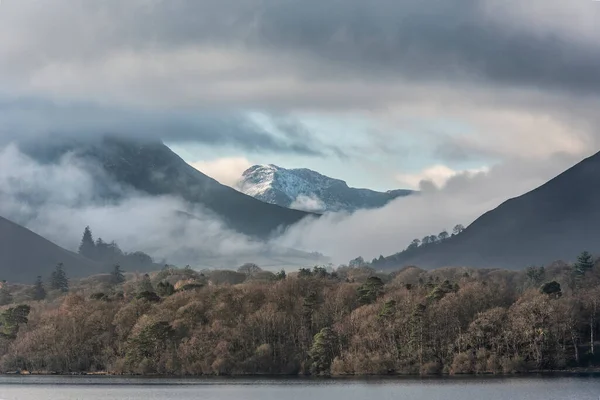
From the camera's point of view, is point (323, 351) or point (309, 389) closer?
point (309, 389)

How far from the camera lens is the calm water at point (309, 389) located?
134 metres

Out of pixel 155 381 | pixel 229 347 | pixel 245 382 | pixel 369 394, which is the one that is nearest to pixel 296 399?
pixel 369 394

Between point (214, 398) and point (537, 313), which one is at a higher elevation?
point (537, 313)

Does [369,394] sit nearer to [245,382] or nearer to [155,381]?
[245,382]

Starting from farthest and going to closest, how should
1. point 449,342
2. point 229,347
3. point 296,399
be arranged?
point 229,347 → point 449,342 → point 296,399

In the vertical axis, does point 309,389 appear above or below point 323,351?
below

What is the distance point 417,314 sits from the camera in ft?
619

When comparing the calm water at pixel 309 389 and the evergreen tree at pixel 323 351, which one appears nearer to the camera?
the calm water at pixel 309 389

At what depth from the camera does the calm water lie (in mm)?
133775

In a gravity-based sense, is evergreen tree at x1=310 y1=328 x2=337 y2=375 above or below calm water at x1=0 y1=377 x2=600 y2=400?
above

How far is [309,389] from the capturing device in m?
155

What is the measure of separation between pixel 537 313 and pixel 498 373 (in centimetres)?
1473

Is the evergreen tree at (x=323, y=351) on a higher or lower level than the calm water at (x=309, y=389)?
higher

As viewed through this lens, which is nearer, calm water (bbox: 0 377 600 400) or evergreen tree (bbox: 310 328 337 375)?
calm water (bbox: 0 377 600 400)
